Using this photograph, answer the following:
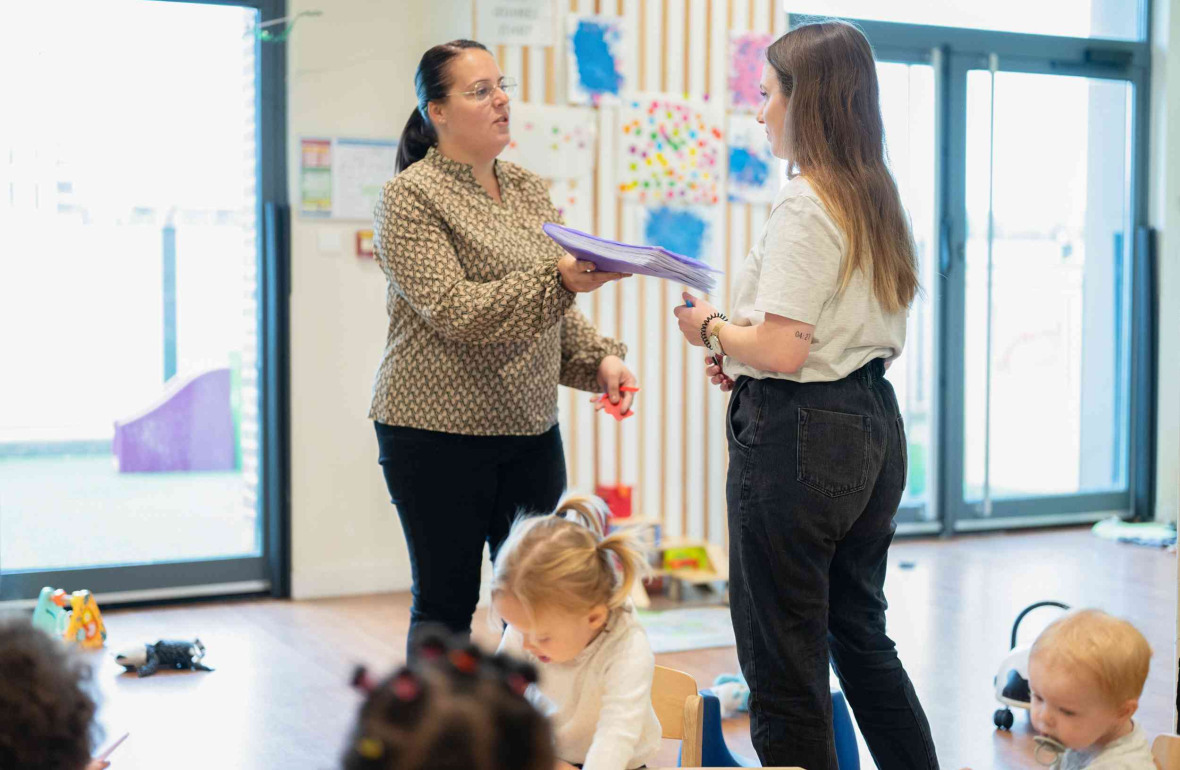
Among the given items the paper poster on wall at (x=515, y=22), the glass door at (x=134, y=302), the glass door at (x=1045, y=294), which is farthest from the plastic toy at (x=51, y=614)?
the glass door at (x=1045, y=294)

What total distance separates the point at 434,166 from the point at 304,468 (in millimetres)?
2414

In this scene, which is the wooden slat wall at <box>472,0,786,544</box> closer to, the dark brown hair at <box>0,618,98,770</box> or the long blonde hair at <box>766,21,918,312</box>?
the long blonde hair at <box>766,21,918,312</box>

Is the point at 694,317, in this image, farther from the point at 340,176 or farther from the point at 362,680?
the point at 340,176

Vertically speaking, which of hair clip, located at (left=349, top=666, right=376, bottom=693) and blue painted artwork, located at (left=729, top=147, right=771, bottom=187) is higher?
blue painted artwork, located at (left=729, top=147, right=771, bottom=187)

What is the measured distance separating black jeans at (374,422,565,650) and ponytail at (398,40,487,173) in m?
0.51

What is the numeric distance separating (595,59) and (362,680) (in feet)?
11.9

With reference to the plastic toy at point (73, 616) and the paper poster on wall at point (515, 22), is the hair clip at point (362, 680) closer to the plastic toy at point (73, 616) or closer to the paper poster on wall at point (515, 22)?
the plastic toy at point (73, 616)

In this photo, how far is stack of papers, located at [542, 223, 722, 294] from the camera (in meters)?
1.82

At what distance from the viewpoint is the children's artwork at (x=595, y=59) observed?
168 inches

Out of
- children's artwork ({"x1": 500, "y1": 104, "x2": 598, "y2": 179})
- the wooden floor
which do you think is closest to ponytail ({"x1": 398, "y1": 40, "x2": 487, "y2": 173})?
the wooden floor

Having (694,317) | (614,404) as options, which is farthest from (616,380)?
(694,317)

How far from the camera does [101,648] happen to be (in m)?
3.60

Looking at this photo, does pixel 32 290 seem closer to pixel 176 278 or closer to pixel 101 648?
pixel 176 278

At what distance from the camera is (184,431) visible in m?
4.36
